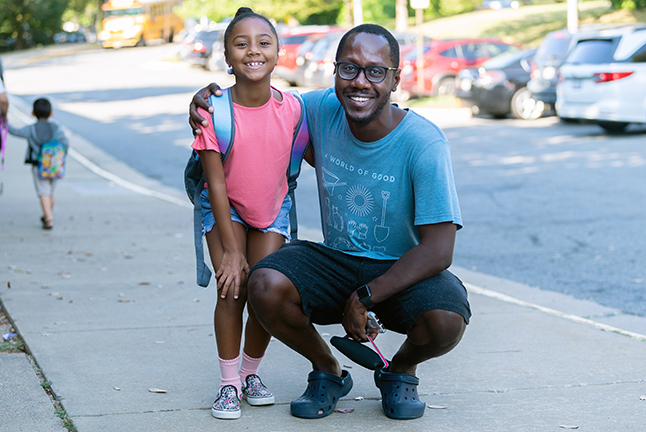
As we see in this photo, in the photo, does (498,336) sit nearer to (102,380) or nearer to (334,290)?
(334,290)

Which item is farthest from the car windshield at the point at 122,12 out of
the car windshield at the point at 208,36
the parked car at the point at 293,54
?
the parked car at the point at 293,54

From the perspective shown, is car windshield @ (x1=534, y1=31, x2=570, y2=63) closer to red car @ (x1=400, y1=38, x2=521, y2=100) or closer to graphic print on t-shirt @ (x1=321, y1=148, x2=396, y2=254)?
red car @ (x1=400, y1=38, x2=521, y2=100)

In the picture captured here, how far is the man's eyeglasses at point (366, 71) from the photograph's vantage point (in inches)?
127

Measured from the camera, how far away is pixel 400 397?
3.27 meters

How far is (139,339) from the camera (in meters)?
4.27

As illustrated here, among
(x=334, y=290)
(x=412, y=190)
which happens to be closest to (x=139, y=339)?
(x=334, y=290)

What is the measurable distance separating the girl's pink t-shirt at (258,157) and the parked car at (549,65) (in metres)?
13.5

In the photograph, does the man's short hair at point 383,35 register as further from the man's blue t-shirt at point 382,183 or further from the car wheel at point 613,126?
the car wheel at point 613,126

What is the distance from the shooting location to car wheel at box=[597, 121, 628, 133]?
14.0 m

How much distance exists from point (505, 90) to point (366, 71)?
13.9 meters

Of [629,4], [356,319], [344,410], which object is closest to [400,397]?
[344,410]

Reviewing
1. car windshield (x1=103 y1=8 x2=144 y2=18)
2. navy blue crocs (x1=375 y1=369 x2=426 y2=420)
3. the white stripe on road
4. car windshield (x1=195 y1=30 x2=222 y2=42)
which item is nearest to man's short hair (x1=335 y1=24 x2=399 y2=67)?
navy blue crocs (x1=375 y1=369 x2=426 y2=420)

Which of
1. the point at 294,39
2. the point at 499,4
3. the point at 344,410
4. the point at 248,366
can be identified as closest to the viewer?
the point at 344,410

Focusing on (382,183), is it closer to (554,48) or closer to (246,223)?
(246,223)
